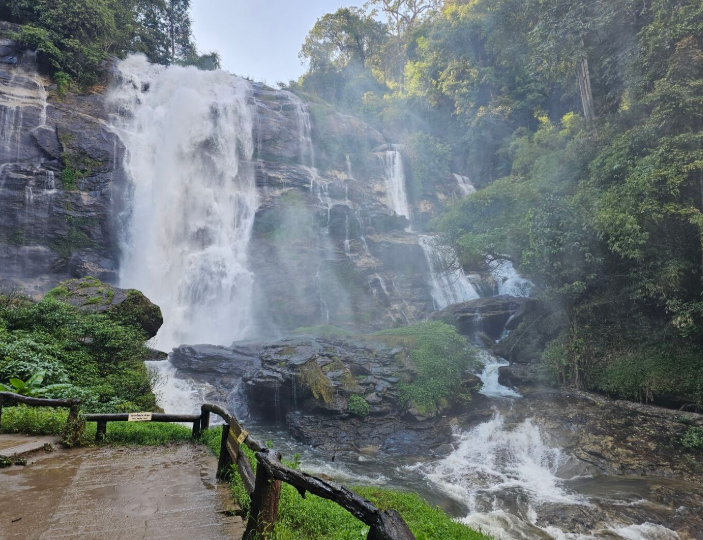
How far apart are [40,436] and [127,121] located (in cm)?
2330

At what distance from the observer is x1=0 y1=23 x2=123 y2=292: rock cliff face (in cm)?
1953

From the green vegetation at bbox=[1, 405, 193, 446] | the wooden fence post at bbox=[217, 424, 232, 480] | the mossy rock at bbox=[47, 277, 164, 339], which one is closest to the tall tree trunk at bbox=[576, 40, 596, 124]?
the mossy rock at bbox=[47, 277, 164, 339]

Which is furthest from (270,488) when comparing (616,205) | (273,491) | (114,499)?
(616,205)

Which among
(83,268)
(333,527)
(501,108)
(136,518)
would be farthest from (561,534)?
(501,108)

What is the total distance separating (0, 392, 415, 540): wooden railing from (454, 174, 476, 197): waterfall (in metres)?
30.8

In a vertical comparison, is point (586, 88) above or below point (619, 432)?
above

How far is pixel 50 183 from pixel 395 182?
22378 mm

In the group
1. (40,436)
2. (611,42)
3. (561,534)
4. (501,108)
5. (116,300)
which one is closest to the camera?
(40,436)

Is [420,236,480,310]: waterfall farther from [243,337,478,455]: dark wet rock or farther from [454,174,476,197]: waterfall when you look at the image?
[454,174,476,197]: waterfall

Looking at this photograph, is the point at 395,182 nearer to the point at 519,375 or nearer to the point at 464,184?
the point at 464,184

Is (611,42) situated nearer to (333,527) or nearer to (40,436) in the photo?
(333,527)

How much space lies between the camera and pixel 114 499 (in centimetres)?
465

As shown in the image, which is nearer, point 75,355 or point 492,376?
point 75,355

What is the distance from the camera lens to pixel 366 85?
42.2 metres
